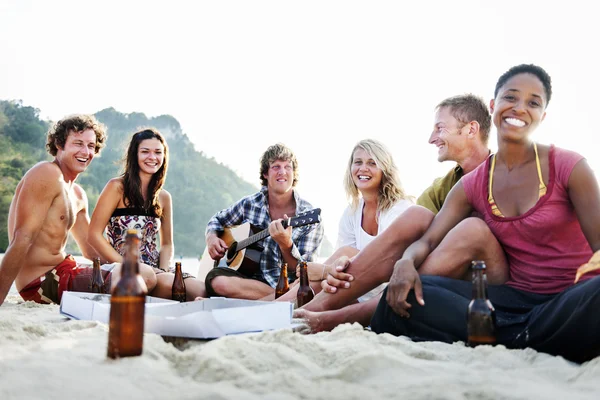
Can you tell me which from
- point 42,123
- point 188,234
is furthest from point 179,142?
point 42,123

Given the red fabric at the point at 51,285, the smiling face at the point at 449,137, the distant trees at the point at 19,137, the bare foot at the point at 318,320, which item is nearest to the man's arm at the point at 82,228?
the red fabric at the point at 51,285

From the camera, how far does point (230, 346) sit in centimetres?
190

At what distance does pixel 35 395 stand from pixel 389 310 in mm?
1697

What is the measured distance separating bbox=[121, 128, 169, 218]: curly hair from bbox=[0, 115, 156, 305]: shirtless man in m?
0.39

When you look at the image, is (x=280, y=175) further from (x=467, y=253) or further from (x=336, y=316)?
(x=467, y=253)

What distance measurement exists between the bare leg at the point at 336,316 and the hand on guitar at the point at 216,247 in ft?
9.16

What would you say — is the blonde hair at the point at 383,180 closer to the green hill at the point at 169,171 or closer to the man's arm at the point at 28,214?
the man's arm at the point at 28,214

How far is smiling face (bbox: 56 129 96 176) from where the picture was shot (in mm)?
4980

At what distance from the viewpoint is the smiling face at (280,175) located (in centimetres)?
540

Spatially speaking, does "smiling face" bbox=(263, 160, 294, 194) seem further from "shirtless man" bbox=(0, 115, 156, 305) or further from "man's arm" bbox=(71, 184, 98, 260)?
"man's arm" bbox=(71, 184, 98, 260)

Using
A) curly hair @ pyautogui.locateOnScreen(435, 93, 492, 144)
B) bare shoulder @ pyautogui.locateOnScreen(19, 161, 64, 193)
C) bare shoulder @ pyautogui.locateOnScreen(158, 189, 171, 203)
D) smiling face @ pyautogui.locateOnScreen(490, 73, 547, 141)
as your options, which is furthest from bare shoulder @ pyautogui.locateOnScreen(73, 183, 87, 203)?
smiling face @ pyautogui.locateOnScreen(490, 73, 547, 141)

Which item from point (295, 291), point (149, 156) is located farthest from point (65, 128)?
point (295, 291)

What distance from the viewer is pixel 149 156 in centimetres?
546

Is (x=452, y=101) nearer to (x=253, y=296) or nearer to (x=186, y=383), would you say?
(x=253, y=296)
